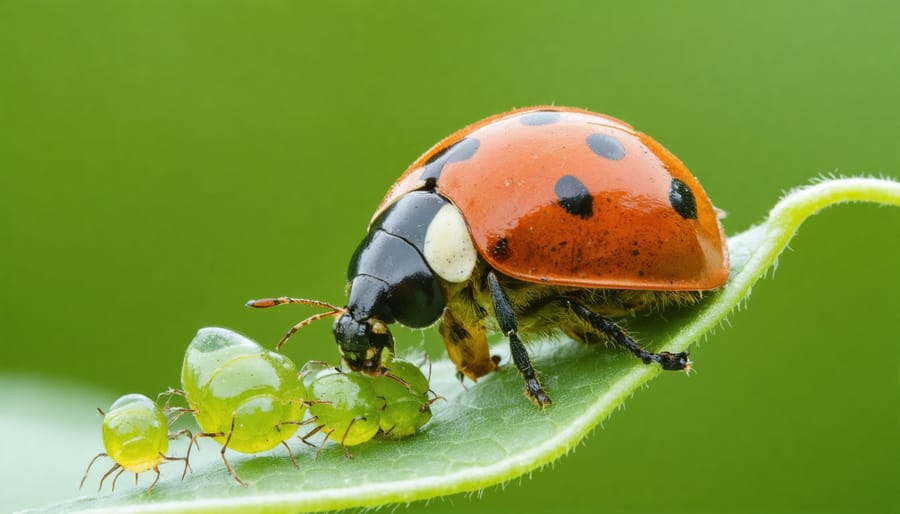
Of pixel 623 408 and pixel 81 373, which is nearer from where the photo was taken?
pixel 623 408

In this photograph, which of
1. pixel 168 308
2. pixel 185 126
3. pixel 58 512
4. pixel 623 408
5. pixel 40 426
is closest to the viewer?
pixel 58 512

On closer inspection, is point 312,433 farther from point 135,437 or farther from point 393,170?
point 393,170

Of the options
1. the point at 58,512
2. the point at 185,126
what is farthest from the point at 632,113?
the point at 58,512

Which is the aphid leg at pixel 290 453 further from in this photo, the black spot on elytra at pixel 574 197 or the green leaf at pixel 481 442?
the black spot on elytra at pixel 574 197

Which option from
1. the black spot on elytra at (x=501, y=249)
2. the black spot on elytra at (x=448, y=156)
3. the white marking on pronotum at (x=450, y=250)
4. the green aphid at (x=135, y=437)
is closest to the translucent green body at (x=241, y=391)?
the green aphid at (x=135, y=437)

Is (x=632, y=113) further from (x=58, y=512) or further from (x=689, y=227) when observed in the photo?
(x=58, y=512)

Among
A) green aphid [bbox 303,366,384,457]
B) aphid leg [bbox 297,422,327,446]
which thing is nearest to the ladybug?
green aphid [bbox 303,366,384,457]
